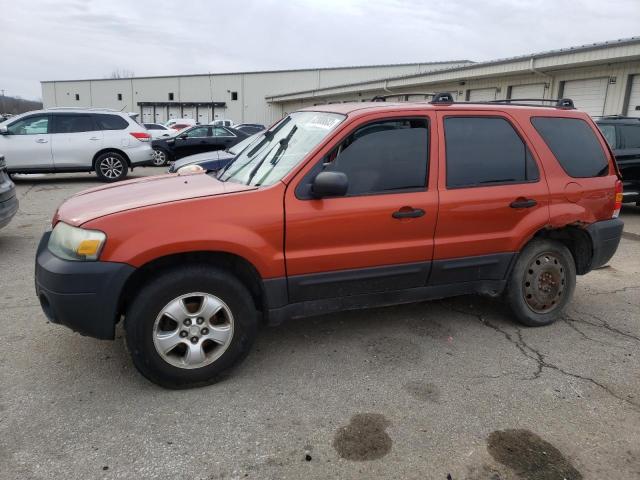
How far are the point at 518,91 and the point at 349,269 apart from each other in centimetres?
1647

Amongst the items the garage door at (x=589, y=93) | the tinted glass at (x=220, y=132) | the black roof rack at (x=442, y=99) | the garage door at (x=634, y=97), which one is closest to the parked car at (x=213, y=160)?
the black roof rack at (x=442, y=99)

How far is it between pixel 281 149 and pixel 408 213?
3.53ft

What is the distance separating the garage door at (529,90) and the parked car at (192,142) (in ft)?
31.4

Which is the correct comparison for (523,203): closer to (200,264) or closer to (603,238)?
(603,238)

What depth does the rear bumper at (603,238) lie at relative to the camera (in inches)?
168

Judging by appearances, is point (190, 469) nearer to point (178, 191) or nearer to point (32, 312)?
point (178, 191)

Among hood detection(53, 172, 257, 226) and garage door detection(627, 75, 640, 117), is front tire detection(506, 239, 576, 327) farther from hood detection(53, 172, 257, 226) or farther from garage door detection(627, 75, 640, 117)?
garage door detection(627, 75, 640, 117)

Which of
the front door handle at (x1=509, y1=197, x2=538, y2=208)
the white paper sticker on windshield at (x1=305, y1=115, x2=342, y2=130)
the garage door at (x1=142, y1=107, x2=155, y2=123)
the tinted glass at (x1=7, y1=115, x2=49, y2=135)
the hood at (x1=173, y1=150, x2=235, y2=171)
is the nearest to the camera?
the white paper sticker on windshield at (x1=305, y1=115, x2=342, y2=130)

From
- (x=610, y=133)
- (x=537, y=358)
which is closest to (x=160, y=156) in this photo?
(x=610, y=133)

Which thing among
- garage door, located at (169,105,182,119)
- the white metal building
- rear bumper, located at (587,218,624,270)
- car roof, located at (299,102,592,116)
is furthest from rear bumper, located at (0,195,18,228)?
garage door, located at (169,105,182,119)

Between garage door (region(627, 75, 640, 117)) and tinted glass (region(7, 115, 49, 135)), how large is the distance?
49.2 ft

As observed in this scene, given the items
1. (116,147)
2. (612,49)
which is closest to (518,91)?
(612,49)

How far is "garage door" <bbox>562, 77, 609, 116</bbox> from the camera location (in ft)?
47.0

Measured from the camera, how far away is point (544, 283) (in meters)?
4.20
